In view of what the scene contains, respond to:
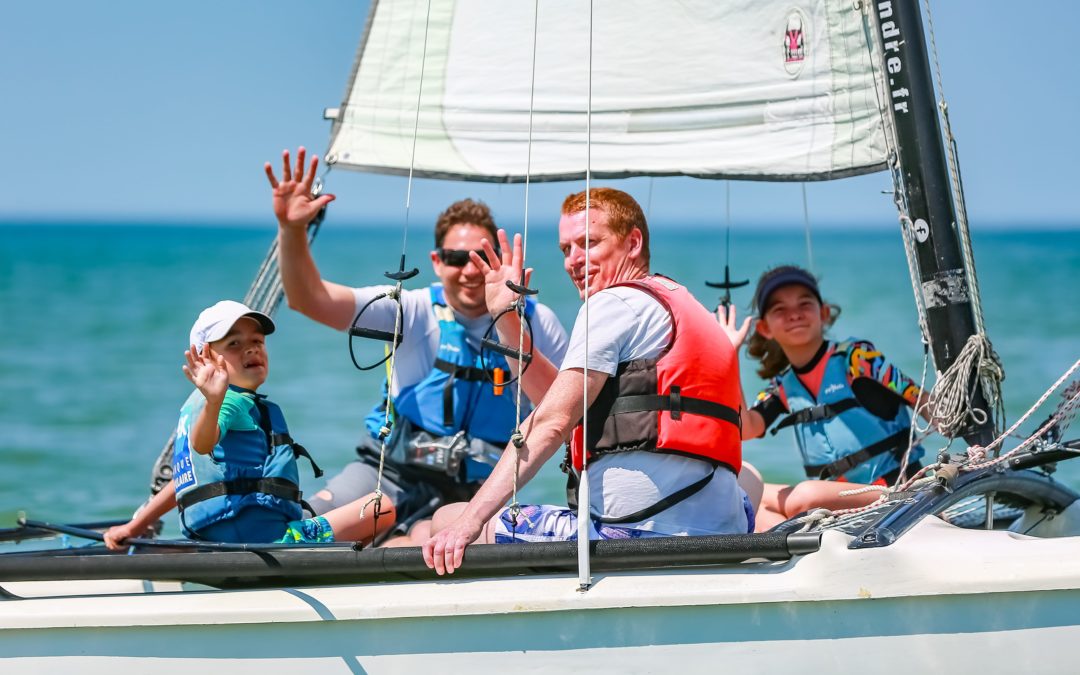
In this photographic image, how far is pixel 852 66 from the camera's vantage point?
3932mm

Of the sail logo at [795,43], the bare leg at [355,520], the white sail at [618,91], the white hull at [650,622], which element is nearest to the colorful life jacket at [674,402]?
the white hull at [650,622]

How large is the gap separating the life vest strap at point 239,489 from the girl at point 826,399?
1.40 m

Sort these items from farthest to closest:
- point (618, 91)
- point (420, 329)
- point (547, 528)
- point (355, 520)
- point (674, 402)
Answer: point (618, 91) → point (420, 329) → point (355, 520) → point (547, 528) → point (674, 402)

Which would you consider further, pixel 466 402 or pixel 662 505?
pixel 466 402

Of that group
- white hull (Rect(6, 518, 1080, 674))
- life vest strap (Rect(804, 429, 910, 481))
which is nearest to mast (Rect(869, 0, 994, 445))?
life vest strap (Rect(804, 429, 910, 481))

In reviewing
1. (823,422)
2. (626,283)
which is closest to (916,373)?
(823,422)

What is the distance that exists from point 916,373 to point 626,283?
38.1 feet

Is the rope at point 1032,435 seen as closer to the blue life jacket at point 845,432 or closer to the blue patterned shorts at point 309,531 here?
the blue life jacket at point 845,432

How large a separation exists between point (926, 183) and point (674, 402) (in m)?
1.17

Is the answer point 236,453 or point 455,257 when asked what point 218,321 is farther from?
point 455,257

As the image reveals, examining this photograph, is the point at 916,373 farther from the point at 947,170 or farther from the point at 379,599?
the point at 379,599

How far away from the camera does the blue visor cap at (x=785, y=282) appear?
13.1 ft

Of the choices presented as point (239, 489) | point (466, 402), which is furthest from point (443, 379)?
point (239, 489)

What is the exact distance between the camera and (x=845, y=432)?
3.94 metres
